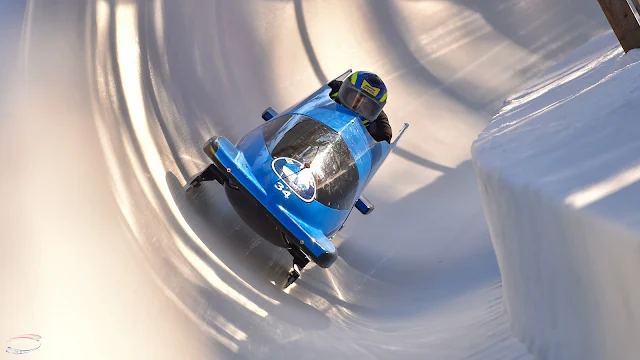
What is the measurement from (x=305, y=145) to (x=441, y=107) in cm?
396

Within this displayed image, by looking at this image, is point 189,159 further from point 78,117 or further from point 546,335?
point 546,335

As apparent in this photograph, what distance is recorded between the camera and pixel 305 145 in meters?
5.62

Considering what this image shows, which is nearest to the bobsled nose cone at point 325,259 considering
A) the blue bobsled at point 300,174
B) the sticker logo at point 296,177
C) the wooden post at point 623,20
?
the blue bobsled at point 300,174

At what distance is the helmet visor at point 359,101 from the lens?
247 inches

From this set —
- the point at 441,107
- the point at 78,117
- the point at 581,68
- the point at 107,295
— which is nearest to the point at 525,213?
the point at 107,295

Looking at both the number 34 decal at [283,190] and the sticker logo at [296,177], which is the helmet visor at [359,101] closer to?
the sticker logo at [296,177]

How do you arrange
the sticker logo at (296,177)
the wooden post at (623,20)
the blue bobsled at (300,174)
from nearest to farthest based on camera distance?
the wooden post at (623,20), the blue bobsled at (300,174), the sticker logo at (296,177)

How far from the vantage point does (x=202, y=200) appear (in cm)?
571

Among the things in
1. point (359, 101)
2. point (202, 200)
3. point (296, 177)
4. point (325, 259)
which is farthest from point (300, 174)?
point (359, 101)

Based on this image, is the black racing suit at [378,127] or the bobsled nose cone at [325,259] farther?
the black racing suit at [378,127]

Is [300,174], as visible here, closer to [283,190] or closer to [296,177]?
[296,177]

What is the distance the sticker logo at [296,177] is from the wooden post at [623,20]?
1.98 metres

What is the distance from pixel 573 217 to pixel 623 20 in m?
2.02

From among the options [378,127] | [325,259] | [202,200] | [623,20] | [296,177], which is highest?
[202,200]
